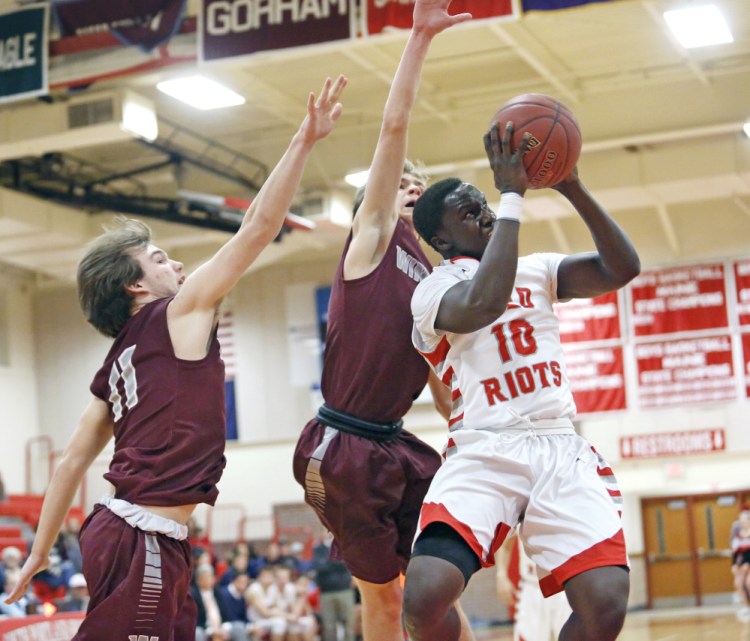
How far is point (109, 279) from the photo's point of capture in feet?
13.6

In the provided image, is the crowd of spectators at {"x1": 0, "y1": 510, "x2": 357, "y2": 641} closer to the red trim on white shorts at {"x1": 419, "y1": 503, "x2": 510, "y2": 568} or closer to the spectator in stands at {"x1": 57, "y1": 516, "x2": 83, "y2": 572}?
the spectator in stands at {"x1": 57, "y1": 516, "x2": 83, "y2": 572}

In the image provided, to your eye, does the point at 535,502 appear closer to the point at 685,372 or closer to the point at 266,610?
the point at 266,610

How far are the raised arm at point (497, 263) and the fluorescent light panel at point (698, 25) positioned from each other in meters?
8.91

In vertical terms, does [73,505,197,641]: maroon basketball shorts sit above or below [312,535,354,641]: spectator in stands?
above

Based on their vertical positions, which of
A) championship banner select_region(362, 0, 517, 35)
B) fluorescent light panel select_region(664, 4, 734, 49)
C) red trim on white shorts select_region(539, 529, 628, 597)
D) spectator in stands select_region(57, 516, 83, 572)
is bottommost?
spectator in stands select_region(57, 516, 83, 572)

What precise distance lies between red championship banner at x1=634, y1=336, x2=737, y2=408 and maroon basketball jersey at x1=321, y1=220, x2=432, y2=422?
547 inches

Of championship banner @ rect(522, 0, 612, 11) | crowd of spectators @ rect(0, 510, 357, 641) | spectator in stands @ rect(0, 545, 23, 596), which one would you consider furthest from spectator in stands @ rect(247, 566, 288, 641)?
championship banner @ rect(522, 0, 612, 11)

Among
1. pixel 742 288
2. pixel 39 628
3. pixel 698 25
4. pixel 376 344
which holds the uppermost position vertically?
pixel 698 25

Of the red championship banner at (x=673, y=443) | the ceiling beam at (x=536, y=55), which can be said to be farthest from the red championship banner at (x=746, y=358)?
the ceiling beam at (x=536, y=55)

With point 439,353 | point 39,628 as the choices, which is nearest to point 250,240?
point 439,353

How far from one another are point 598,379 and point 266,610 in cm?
641

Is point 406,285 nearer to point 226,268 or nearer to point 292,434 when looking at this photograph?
point 226,268

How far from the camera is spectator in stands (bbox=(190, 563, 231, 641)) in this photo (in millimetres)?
13258

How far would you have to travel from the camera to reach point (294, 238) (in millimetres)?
18812
